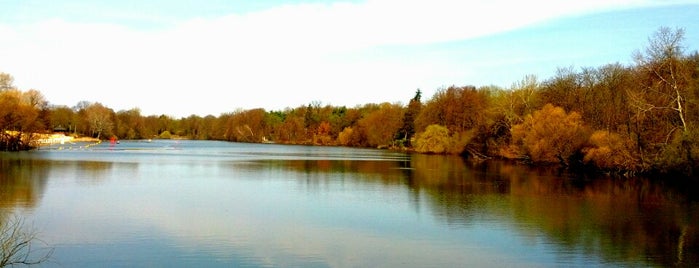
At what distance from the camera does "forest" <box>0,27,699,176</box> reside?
30234mm

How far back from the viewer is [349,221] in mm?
16859

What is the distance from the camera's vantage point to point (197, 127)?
468ft

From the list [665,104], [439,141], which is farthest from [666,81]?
[439,141]

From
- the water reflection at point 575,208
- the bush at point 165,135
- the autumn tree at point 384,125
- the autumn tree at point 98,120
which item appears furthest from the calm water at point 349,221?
the bush at point 165,135

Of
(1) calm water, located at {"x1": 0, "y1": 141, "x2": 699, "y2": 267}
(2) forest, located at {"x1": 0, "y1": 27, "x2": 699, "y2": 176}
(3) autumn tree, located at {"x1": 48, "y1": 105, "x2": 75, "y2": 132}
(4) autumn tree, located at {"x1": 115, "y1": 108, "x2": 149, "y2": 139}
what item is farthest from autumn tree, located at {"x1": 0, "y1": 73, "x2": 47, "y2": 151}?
(4) autumn tree, located at {"x1": 115, "y1": 108, "x2": 149, "y2": 139}

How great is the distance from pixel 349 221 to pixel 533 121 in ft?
101

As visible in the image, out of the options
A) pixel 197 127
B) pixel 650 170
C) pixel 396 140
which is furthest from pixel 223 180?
pixel 197 127

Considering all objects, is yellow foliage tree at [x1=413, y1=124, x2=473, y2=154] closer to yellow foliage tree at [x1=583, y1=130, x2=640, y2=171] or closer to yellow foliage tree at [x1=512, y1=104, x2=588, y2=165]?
yellow foliage tree at [x1=512, y1=104, x2=588, y2=165]

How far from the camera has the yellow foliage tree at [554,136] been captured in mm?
39438

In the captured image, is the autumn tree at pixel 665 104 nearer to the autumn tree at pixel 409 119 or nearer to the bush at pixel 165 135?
the autumn tree at pixel 409 119

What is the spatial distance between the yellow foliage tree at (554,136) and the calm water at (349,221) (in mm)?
10789

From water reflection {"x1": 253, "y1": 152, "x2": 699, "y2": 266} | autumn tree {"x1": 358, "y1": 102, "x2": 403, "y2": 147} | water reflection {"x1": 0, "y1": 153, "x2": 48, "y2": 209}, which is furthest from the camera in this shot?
autumn tree {"x1": 358, "y1": 102, "x2": 403, "y2": 147}

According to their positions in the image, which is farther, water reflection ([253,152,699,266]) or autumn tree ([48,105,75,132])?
autumn tree ([48,105,75,132])

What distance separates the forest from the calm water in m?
4.35
